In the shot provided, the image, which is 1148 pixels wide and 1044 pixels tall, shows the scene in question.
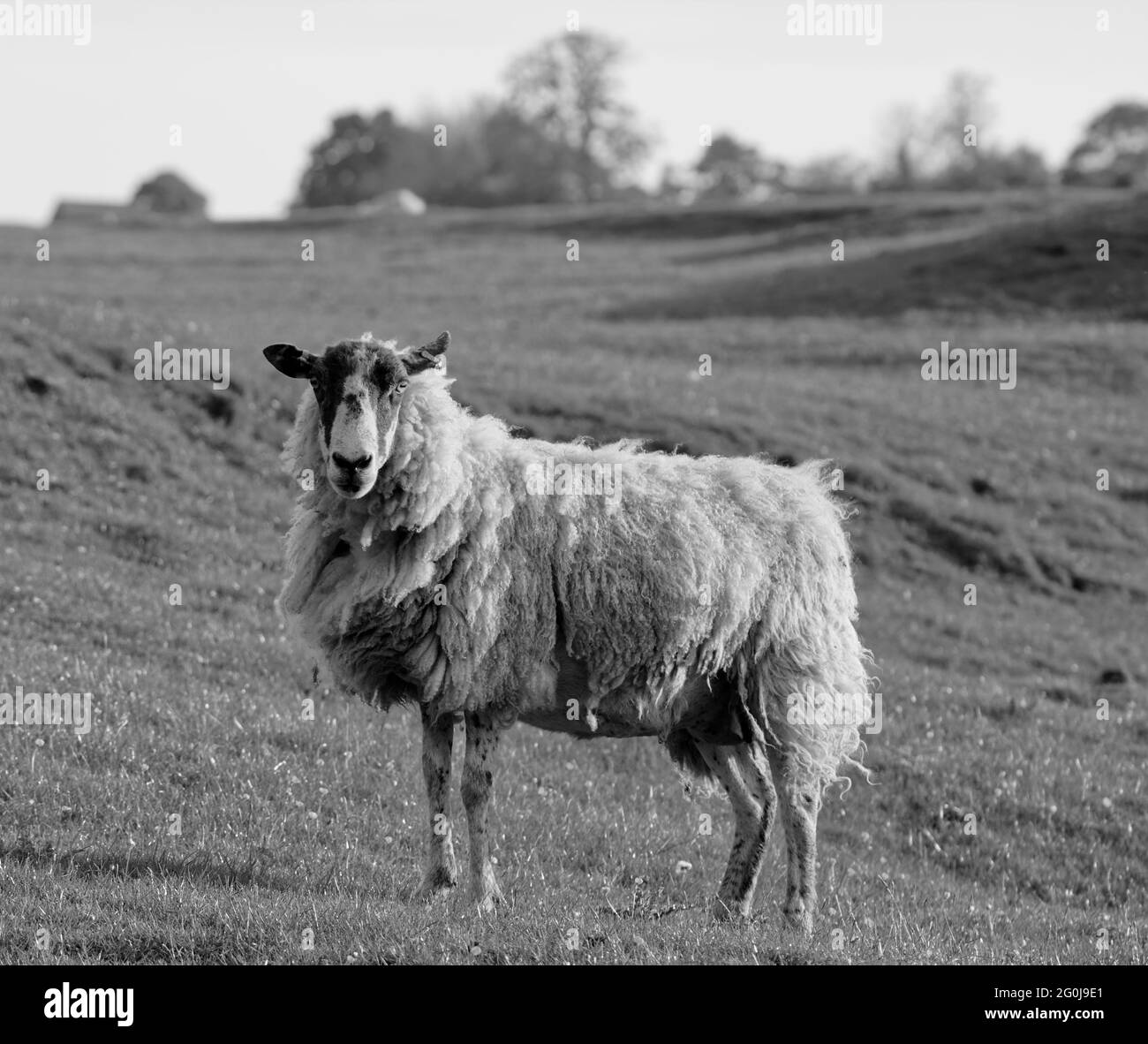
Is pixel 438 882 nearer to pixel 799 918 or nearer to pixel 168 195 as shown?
pixel 799 918

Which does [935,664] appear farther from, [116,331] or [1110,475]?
[116,331]

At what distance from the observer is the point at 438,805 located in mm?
9797

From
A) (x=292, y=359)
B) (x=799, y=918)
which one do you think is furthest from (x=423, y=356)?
(x=799, y=918)

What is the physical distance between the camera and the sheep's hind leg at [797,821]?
1060 centimetres

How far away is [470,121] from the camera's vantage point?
134 meters

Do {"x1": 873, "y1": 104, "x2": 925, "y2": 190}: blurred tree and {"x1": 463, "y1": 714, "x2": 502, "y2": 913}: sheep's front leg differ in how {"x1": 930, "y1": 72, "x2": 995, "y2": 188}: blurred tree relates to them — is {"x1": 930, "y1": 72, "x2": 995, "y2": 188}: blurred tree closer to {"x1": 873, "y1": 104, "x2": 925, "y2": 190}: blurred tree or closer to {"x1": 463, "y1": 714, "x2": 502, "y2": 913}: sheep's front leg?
{"x1": 873, "y1": 104, "x2": 925, "y2": 190}: blurred tree

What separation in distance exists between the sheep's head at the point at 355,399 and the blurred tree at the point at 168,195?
115122 mm

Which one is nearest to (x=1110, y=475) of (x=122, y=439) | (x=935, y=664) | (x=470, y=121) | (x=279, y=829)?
(x=935, y=664)

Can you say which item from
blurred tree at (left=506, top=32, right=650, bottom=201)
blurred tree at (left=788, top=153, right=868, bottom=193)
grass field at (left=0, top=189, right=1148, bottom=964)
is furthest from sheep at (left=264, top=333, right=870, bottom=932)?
blurred tree at (left=788, top=153, right=868, bottom=193)

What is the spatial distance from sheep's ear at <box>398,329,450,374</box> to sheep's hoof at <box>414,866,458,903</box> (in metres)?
3.18

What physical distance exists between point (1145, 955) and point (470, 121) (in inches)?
5101

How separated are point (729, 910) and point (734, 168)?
130m
